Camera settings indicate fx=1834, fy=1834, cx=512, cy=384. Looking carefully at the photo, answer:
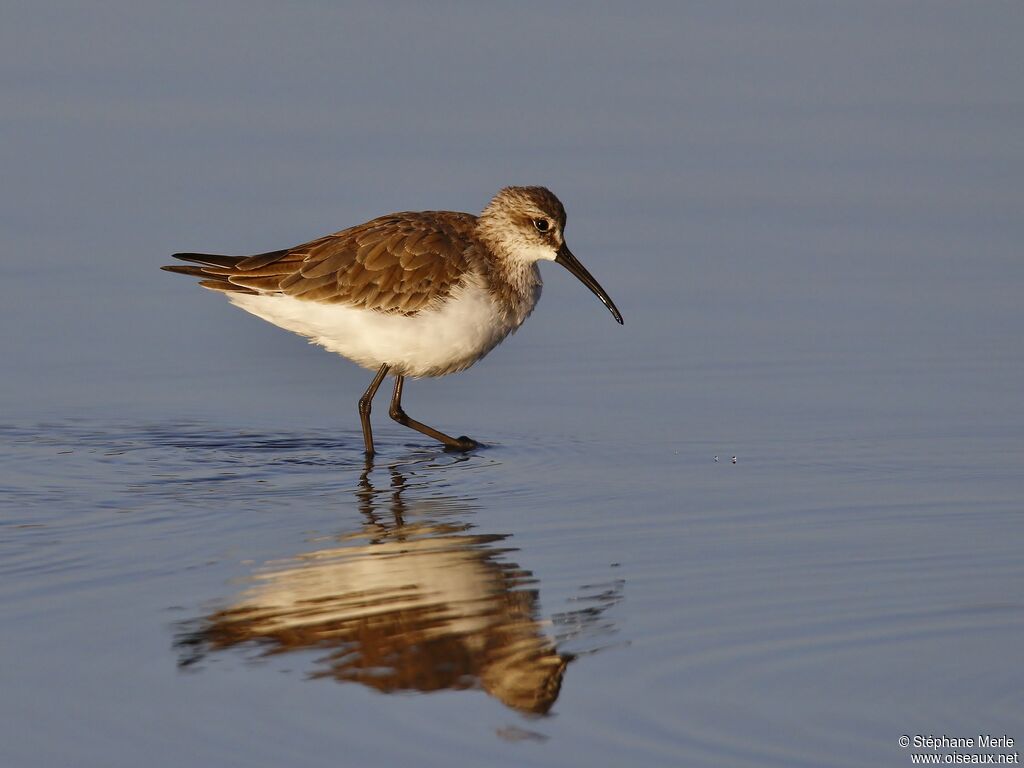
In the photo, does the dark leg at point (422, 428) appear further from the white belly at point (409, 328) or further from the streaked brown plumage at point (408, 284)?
the white belly at point (409, 328)

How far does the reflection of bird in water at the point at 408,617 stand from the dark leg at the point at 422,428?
1.75m

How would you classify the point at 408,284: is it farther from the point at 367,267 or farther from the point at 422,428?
the point at 422,428

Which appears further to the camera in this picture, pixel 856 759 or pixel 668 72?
pixel 668 72

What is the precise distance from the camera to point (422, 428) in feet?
36.4

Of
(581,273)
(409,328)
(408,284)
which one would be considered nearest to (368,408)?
(409,328)

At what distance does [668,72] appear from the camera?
667 inches

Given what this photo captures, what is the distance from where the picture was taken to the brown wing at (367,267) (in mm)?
10953

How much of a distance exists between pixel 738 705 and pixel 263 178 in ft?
29.6

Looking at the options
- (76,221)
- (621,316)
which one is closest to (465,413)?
(621,316)

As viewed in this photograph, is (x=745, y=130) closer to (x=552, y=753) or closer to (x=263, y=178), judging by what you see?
(x=263, y=178)

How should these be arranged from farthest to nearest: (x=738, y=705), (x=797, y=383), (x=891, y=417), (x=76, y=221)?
(x=76, y=221), (x=797, y=383), (x=891, y=417), (x=738, y=705)

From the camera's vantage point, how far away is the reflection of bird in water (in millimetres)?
6926

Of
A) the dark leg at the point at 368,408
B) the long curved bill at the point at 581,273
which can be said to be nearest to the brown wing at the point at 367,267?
the dark leg at the point at 368,408

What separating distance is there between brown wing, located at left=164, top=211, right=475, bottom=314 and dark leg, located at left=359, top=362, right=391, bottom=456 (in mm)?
495
